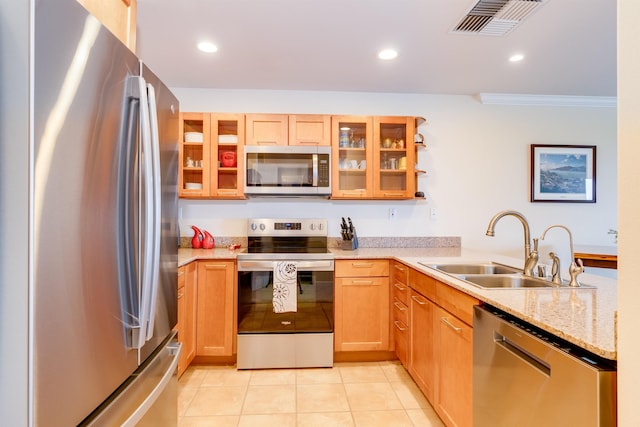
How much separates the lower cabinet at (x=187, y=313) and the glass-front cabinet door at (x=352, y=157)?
135 cm

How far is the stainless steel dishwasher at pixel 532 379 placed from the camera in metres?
0.82

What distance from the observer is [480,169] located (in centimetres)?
317

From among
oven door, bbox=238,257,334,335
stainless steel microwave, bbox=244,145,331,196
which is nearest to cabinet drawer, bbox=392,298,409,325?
oven door, bbox=238,257,334,335

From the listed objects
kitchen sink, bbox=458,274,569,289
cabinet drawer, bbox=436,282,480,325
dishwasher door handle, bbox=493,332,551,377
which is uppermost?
kitchen sink, bbox=458,274,569,289

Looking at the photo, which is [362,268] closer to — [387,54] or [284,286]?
[284,286]

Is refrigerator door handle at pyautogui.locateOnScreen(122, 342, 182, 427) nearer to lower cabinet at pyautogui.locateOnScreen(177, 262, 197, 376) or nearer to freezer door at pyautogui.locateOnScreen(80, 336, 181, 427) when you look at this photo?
freezer door at pyautogui.locateOnScreen(80, 336, 181, 427)

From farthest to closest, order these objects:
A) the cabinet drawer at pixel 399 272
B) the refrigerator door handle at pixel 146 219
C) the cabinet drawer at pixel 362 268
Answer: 1. the cabinet drawer at pixel 362 268
2. the cabinet drawer at pixel 399 272
3. the refrigerator door handle at pixel 146 219

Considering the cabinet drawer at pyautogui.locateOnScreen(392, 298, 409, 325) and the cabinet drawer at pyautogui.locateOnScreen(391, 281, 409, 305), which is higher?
the cabinet drawer at pyautogui.locateOnScreen(391, 281, 409, 305)

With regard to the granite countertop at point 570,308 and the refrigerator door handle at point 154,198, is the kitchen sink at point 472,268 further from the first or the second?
the refrigerator door handle at point 154,198

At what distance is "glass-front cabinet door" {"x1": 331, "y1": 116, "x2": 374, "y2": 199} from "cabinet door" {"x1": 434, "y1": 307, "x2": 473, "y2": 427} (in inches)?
53.9

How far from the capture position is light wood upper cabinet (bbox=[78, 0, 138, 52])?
1.17m

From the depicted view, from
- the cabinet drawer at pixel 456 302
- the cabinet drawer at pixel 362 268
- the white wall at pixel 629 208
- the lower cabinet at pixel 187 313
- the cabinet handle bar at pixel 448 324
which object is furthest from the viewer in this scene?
the cabinet drawer at pixel 362 268

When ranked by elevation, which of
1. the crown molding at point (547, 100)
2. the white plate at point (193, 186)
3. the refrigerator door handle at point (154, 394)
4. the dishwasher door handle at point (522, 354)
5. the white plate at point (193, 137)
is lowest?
the refrigerator door handle at point (154, 394)

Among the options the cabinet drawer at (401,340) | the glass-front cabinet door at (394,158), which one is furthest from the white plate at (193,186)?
the cabinet drawer at (401,340)
